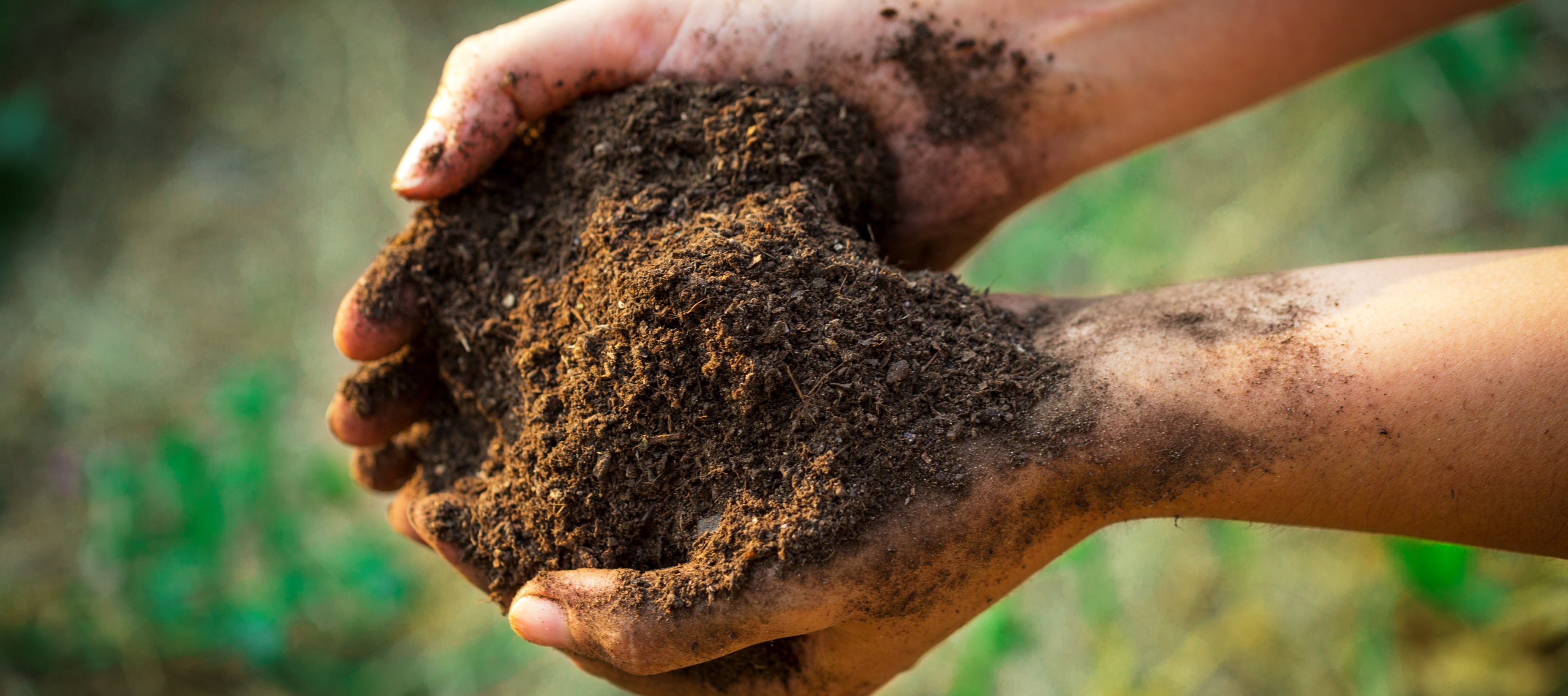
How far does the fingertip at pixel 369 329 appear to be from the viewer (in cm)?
170

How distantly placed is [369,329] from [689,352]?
0.74 metres

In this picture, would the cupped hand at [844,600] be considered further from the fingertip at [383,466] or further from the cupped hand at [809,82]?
the cupped hand at [809,82]

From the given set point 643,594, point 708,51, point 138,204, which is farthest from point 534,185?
point 138,204

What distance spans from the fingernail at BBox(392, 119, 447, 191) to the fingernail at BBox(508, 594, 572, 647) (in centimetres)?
87

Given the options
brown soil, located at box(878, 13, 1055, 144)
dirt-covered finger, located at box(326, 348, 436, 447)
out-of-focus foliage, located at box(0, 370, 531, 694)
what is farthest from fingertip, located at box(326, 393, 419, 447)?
brown soil, located at box(878, 13, 1055, 144)

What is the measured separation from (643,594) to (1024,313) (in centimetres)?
90

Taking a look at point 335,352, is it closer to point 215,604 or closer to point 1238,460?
point 215,604

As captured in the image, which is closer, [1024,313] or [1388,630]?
[1024,313]

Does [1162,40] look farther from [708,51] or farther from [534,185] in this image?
[534,185]

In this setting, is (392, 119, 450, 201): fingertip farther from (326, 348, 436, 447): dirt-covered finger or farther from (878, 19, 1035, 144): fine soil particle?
(878, 19, 1035, 144): fine soil particle

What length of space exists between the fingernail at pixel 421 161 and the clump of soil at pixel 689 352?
0.30 ft

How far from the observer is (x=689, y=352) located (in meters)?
1.41

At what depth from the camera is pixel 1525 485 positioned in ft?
4.29

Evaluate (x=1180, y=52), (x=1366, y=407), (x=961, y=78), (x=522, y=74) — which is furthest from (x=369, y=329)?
(x=1180, y=52)
